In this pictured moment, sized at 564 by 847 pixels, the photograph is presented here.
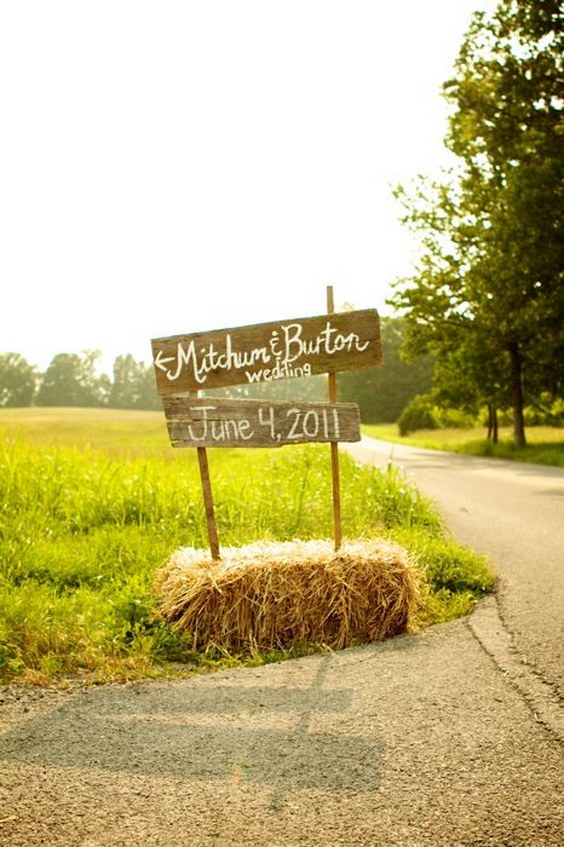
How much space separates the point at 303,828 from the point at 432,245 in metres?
28.3

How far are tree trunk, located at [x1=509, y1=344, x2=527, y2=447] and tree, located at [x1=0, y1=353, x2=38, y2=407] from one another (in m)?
91.8

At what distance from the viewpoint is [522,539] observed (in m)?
8.55

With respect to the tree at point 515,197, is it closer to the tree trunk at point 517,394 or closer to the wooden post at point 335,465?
the tree trunk at point 517,394

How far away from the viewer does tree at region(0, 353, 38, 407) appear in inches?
4301

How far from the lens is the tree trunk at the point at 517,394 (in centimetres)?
2656

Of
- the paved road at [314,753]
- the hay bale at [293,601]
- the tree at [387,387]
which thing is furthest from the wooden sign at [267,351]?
the tree at [387,387]

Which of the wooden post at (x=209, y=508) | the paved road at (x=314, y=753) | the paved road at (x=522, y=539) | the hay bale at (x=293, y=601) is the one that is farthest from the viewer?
the wooden post at (x=209, y=508)

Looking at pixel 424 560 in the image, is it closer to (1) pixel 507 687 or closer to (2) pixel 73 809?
(1) pixel 507 687

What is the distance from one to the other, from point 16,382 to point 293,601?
369ft

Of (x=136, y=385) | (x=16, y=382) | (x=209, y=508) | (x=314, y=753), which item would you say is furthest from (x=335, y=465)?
(x=136, y=385)

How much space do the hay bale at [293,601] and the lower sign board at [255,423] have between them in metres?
0.92

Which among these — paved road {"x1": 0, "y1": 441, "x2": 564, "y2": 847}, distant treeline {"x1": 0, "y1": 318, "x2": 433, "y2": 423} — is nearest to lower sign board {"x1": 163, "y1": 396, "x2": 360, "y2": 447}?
paved road {"x1": 0, "y1": 441, "x2": 564, "y2": 847}

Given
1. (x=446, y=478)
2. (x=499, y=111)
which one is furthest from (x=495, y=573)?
(x=499, y=111)

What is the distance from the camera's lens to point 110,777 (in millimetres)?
3281
